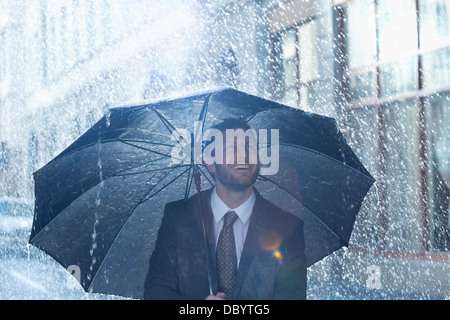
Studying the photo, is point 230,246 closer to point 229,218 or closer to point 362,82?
point 229,218

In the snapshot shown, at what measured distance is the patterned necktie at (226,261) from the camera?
279 cm

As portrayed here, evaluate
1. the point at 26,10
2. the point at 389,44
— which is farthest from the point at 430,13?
the point at 26,10

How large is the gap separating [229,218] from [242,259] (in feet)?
0.77

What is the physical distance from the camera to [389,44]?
8.61 m

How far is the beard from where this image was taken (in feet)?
9.48

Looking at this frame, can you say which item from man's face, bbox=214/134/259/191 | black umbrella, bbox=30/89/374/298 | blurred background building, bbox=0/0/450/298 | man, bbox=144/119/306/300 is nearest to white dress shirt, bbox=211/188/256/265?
man, bbox=144/119/306/300

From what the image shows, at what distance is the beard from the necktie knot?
0.41 ft

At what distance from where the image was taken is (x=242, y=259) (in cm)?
276

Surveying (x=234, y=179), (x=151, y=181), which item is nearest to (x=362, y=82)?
(x=151, y=181)

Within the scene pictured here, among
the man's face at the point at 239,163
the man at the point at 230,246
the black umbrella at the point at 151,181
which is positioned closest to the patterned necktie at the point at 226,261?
the man at the point at 230,246

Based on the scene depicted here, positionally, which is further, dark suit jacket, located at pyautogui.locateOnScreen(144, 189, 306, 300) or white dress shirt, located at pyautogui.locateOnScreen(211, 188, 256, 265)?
white dress shirt, located at pyautogui.locateOnScreen(211, 188, 256, 265)

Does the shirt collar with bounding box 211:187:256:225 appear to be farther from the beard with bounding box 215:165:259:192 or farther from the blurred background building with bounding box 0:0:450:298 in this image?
the blurred background building with bounding box 0:0:450:298

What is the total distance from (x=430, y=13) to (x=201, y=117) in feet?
19.5

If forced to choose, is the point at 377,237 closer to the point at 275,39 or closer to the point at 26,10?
the point at 275,39
